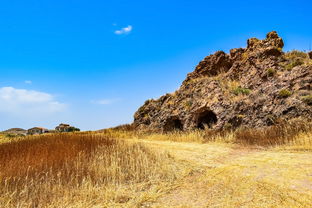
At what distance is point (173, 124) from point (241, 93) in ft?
20.6

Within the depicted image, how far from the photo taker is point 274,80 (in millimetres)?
13234

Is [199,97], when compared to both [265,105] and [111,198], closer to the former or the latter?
[265,105]

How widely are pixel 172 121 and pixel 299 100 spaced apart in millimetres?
9551

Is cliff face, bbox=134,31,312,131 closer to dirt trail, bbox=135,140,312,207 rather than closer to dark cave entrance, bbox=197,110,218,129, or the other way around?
dark cave entrance, bbox=197,110,218,129

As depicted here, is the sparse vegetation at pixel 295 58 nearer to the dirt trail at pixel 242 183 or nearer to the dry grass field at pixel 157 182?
the dry grass field at pixel 157 182

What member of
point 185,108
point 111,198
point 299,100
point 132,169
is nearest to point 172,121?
point 185,108

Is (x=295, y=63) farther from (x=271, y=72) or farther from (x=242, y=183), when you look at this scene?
(x=242, y=183)

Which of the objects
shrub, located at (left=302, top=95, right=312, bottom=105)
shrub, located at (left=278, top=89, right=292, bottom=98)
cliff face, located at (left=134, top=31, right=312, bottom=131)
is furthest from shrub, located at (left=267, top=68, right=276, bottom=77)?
shrub, located at (left=302, top=95, right=312, bottom=105)

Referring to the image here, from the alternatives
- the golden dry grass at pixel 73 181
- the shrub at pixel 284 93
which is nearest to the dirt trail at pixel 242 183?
the golden dry grass at pixel 73 181

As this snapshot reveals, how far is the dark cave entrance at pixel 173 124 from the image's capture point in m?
18.2

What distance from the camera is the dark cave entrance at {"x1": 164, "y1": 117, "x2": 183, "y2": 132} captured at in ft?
59.8

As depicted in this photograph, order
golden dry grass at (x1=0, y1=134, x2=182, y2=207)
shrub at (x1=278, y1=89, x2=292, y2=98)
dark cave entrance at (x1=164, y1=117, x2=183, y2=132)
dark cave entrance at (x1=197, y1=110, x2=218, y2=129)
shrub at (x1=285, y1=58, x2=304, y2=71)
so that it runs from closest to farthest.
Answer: golden dry grass at (x1=0, y1=134, x2=182, y2=207), shrub at (x1=278, y1=89, x2=292, y2=98), shrub at (x1=285, y1=58, x2=304, y2=71), dark cave entrance at (x1=197, y1=110, x2=218, y2=129), dark cave entrance at (x1=164, y1=117, x2=183, y2=132)

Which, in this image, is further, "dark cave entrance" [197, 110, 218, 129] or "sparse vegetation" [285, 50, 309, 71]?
"dark cave entrance" [197, 110, 218, 129]

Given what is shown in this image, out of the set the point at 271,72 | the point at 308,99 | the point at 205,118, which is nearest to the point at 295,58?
the point at 271,72
